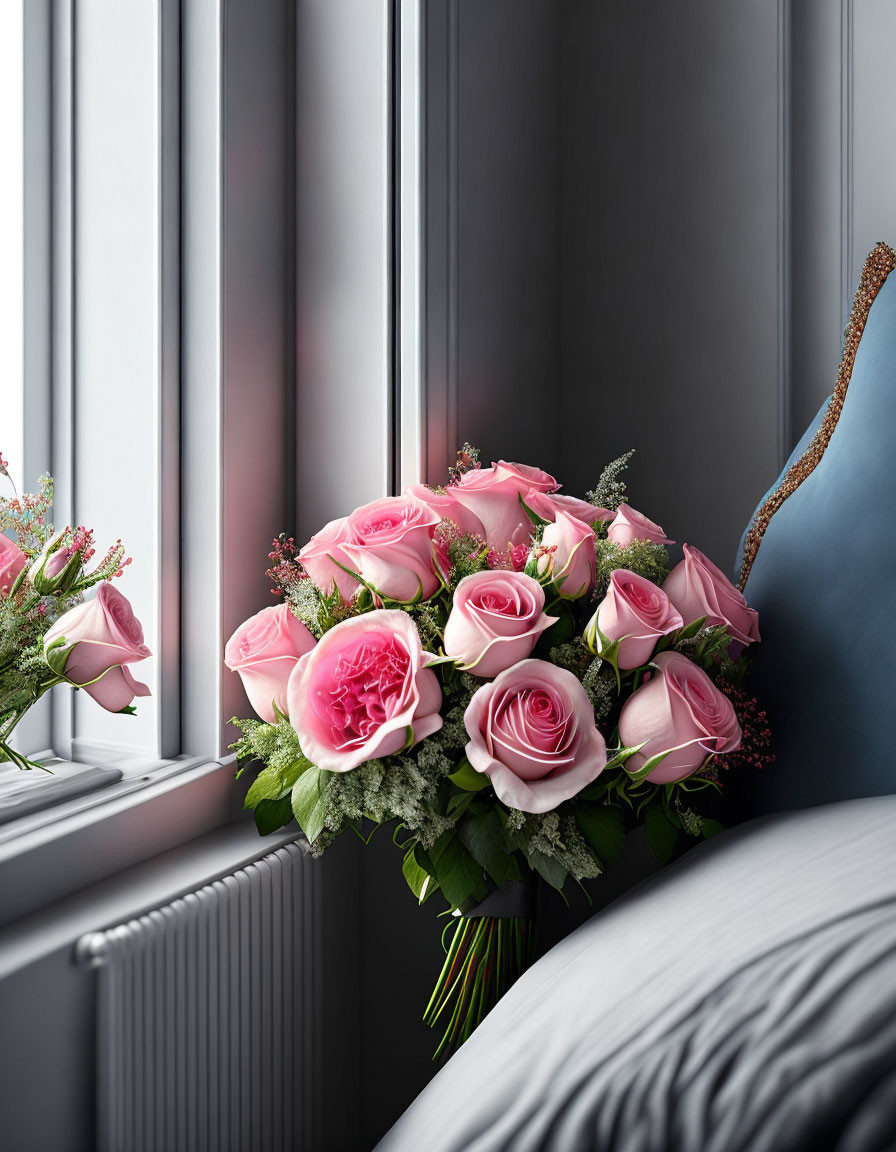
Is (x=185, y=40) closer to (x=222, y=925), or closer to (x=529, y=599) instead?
(x=529, y=599)

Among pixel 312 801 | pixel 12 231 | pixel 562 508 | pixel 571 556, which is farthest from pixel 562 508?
pixel 12 231

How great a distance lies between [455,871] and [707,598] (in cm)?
30

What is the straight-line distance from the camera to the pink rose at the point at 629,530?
30.8 inches

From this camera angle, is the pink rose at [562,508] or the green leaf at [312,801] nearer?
the green leaf at [312,801]

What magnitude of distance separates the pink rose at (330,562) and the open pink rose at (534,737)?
18 centimetres

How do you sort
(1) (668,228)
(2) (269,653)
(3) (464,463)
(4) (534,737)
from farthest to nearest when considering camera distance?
(1) (668,228)
(3) (464,463)
(2) (269,653)
(4) (534,737)

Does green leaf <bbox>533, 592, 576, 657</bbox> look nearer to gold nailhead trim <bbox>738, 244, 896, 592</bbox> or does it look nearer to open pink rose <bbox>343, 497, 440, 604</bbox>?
open pink rose <bbox>343, 497, 440, 604</bbox>

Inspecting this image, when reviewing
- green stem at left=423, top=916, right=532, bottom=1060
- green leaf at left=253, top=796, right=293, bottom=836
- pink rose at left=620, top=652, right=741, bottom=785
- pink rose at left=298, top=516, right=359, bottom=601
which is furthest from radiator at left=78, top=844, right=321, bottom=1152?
pink rose at left=620, top=652, right=741, bottom=785

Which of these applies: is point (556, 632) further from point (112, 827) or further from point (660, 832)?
point (112, 827)

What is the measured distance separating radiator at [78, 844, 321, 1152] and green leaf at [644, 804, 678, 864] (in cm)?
36

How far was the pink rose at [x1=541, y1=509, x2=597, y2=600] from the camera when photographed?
2.35 ft

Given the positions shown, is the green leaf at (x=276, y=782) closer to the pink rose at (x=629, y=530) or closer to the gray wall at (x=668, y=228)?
the pink rose at (x=629, y=530)

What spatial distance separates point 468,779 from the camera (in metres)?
0.69

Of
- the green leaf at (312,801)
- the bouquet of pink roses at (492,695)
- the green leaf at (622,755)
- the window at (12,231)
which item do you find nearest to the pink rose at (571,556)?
the bouquet of pink roses at (492,695)
